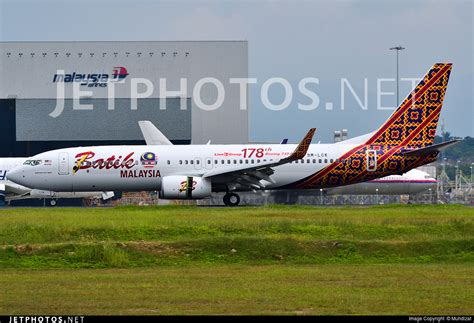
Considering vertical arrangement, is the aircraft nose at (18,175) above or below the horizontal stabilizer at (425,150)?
below

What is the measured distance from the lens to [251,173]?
2093 inches

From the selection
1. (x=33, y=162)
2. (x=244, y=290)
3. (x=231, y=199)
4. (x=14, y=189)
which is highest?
(x=33, y=162)

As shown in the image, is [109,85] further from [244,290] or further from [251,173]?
[244,290]

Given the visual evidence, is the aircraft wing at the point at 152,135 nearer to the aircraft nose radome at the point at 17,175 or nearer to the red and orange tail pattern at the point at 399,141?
the aircraft nose radome at the point at 17,175

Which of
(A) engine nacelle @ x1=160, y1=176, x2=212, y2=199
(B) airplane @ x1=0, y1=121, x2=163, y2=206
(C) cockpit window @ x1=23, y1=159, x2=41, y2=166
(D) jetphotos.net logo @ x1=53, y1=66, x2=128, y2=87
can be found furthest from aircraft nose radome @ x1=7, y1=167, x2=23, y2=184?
(D) jetphotos.net logo @ x1=53, y1=66, x2=128, y2=87

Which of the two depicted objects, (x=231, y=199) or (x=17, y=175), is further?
(x=17, y=175)

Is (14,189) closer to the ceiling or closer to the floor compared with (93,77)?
closer to the floor

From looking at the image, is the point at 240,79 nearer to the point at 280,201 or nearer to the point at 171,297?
the point at 280,201

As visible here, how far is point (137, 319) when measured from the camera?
17.5 metres

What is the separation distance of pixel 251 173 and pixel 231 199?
1.92 m

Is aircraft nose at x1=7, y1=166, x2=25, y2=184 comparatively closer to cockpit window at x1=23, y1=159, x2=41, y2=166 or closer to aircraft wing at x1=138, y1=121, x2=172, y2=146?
cockpit window at x1=23, y1=159, x2=41, y2=166

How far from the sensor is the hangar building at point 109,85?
8600 centimetres

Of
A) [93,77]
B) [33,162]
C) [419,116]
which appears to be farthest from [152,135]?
[93,77]

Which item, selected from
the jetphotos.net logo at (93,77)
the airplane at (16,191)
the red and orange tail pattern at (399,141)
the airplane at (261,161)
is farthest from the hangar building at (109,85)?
the red and orange tail pattern at (399,141)
